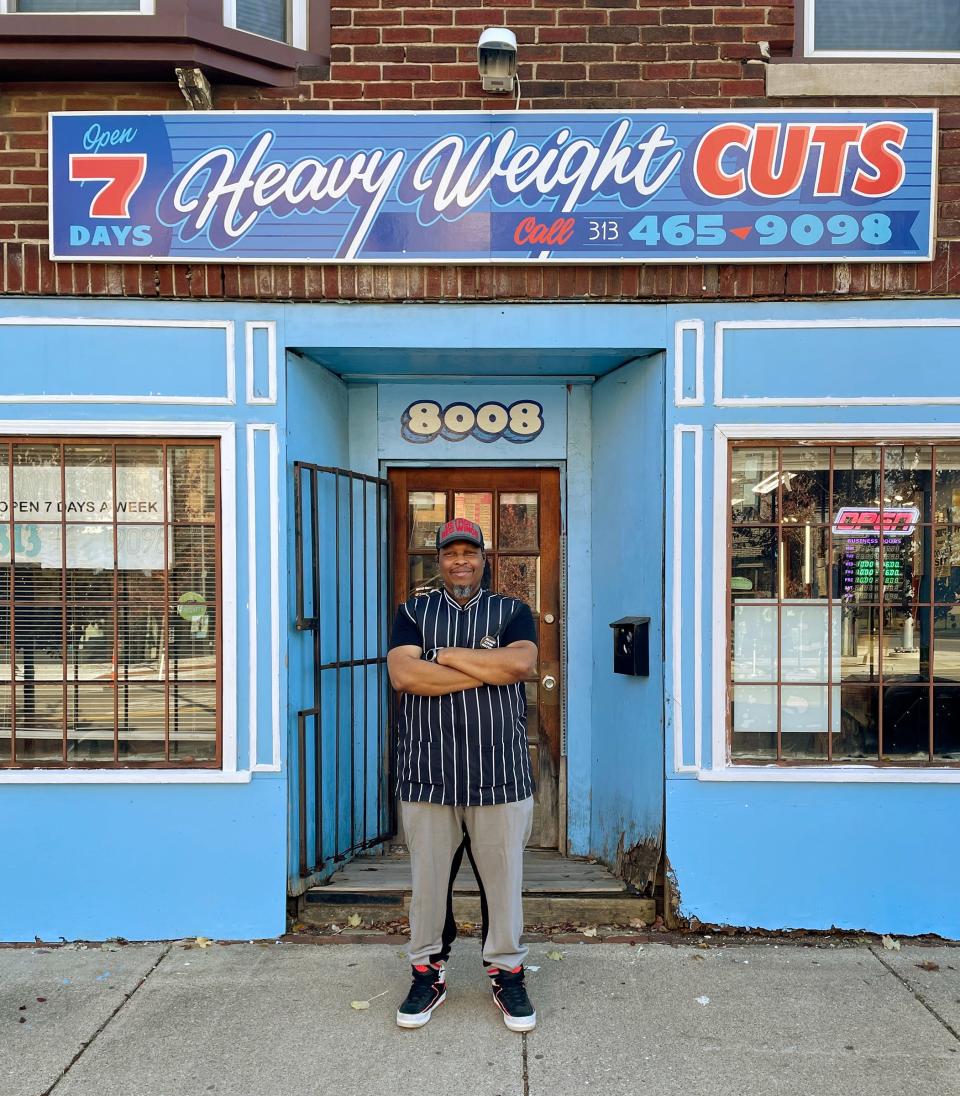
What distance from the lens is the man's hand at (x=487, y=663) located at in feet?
11.6

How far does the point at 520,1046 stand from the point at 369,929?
1286 millimetres

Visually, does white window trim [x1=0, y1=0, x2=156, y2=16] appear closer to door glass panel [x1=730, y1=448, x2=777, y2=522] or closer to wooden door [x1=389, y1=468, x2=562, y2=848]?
wooden door [x1=389, y1=468, x2=562, y2=848]

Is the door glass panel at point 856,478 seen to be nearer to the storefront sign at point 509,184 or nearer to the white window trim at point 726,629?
the white window trim at point 726,629

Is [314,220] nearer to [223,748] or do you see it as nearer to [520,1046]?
[223,748]

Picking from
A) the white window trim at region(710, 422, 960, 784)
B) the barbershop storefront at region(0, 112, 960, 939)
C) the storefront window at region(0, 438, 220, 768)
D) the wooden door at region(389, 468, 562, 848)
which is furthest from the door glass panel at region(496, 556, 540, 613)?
the storefront window at region(0, 438, 220, 768)

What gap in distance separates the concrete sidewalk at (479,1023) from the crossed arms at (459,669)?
1.37 metres

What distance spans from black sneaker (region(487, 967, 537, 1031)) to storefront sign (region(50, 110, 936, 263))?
320 centimetres

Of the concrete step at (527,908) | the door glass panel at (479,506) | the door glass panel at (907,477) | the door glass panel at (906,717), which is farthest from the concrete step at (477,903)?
the door glass panel at (907,477)

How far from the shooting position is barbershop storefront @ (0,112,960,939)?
14.7 feet

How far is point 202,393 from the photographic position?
4.54 metres

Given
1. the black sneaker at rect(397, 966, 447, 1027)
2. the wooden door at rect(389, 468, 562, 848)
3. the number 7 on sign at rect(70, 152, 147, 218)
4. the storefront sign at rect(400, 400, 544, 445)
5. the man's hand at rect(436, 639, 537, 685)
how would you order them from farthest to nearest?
the wooden door at rect(389, 468, 562, 848), the storefront sign at rect(400, 400, 544, 445), the number 7 on sign at rect(70, 152, 147, 218), the black sneaker at rect(397, 966, 447, 1027), the man's hand at rect(436, 639, 537, 685)

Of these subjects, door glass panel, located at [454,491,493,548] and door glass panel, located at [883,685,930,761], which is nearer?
door glass panel, located at [883,685,930,761]

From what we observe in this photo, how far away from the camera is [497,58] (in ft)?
14.3

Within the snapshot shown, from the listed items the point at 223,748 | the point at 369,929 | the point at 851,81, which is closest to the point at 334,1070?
the point at 369,929
